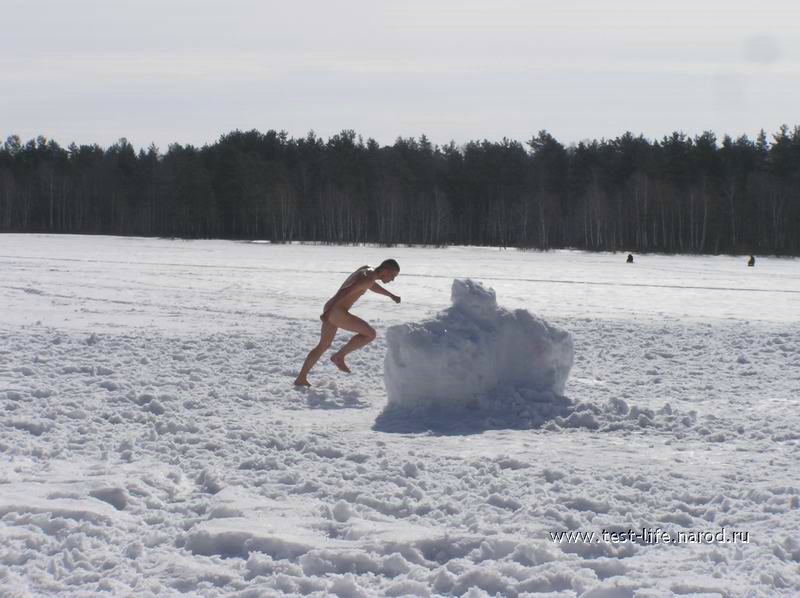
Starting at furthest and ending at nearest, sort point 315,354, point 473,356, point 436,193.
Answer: point 436,193 < point 315,354 < point 473,356

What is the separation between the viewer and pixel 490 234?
7381cm

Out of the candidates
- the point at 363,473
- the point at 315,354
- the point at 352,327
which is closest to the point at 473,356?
the point at 352,327

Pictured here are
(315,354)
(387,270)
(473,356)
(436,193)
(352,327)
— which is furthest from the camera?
(436,193)

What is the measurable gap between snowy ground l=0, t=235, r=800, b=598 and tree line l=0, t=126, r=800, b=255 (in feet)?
166

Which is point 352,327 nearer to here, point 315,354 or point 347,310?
point 347,310

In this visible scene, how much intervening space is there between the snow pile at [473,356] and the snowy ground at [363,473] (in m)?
0.41

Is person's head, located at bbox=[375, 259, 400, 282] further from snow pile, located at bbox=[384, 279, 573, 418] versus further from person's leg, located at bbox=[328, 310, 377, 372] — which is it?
snow pile, located at bbox=[384, 279, 573, 418]

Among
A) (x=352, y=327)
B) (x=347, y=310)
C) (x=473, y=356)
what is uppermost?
(x=347, y=310)

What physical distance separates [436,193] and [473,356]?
62526 millimetres

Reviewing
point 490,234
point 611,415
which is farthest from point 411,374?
point 490,234

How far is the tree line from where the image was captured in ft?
208

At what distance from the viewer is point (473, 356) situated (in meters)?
8.53

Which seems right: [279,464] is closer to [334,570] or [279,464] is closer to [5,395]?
[334,570]

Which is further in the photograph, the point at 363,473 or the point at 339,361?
the point at 339,361
